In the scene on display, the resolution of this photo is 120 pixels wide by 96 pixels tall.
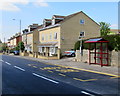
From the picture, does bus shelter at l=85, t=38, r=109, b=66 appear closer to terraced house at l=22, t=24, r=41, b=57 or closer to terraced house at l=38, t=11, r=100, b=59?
terraced house at l=38, t=11, r=100, b=59

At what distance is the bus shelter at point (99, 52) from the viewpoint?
61.7 ft

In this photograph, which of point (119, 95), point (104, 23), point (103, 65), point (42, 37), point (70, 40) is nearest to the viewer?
point (119, 95)

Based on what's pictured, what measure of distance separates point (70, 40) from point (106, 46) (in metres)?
20.3

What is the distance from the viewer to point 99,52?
66.4 ft

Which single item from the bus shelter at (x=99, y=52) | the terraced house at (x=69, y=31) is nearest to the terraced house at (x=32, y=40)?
the terraced house at (x=69, y=31)

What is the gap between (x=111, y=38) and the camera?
62.5ft

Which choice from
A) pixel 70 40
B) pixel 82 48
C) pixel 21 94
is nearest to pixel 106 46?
pixel 82 48

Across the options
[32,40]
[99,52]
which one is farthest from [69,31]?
[32,40]

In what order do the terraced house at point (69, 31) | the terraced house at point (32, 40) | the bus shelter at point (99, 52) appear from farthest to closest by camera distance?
the terraced house at point (32, 40), the terraced house at point (69, 31), the bus shelter at point (99, 52)

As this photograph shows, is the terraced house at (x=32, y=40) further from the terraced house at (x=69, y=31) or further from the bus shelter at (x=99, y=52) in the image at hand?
the bus shelter at (x=99, y=52)

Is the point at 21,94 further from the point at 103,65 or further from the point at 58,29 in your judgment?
the point at 58,29

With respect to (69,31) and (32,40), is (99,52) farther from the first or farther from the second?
(32,40)

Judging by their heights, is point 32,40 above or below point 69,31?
below

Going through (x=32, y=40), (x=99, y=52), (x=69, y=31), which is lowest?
(x=99, y=52)
